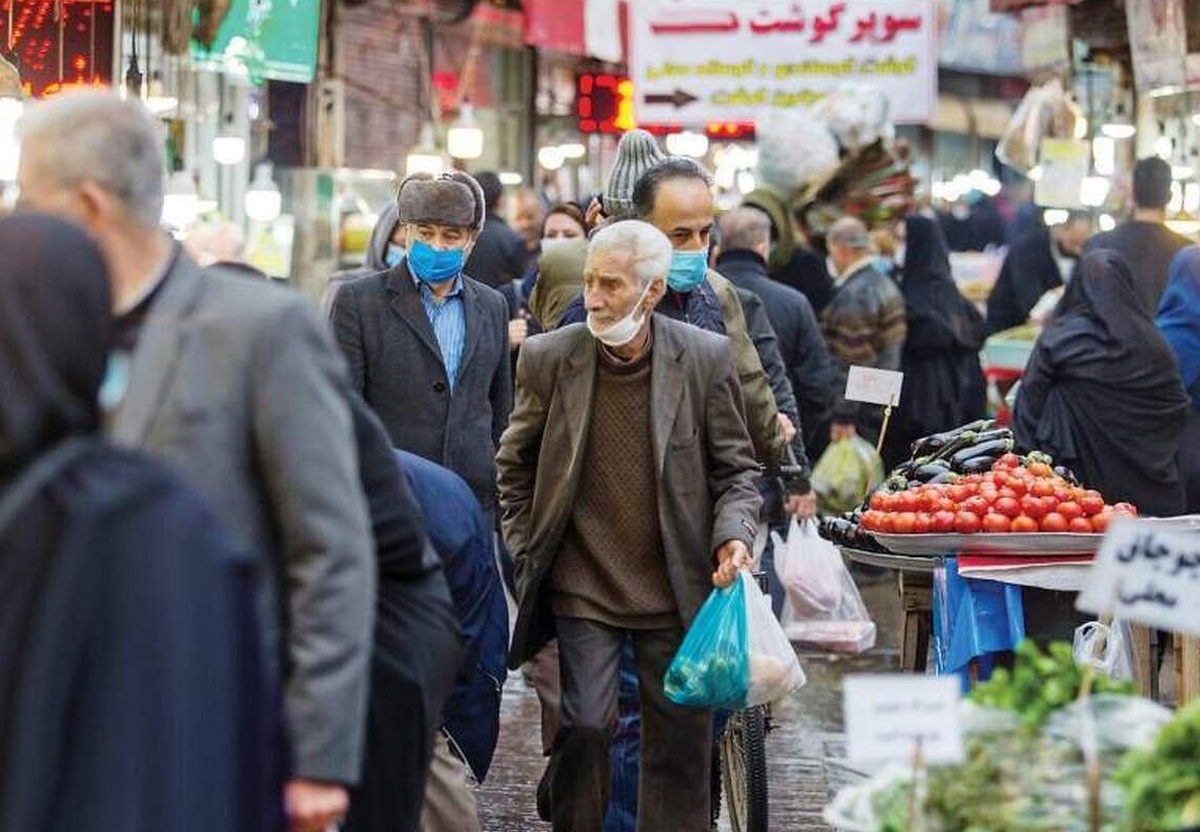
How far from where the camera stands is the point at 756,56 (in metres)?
21.4

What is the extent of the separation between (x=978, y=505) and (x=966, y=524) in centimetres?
10

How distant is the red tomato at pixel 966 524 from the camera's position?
27.9 ft

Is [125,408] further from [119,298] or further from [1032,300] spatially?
Answer: [1032,300]

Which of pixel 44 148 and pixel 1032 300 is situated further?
pixel 1032 300

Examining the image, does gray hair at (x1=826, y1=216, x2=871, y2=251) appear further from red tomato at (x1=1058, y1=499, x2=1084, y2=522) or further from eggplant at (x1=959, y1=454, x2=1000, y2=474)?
red tomato at (x1=1058, y1=499, x2=1084, y2=522)

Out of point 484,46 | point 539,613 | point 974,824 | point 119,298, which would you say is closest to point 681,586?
point 539,613

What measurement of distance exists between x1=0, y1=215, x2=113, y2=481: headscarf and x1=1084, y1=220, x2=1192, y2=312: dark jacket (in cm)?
946

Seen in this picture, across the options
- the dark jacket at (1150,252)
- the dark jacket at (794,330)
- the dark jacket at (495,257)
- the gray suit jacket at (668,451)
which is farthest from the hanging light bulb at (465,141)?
the gray suit jacket at (668,451)

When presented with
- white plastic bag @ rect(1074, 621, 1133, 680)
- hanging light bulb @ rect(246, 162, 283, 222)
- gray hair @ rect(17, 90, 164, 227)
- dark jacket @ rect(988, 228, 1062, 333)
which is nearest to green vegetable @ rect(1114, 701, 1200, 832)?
gray hair @ rect(17, 90, 164, 227)

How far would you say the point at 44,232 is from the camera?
390 cm

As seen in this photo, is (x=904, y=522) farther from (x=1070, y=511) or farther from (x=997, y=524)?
(x=1070, y=511)

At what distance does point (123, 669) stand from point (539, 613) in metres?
3.85

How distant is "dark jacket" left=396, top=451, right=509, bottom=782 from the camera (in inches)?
255

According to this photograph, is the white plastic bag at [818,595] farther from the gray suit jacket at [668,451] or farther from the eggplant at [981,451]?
the gray suit jacket at [668,451]
